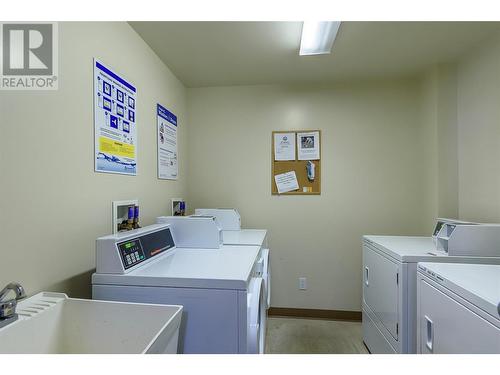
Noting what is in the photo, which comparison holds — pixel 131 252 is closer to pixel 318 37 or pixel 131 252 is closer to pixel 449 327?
pixel 449 327

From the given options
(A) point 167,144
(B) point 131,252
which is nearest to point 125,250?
(B) point 131,252

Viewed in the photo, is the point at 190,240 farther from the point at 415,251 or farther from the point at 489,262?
the point at 489,262

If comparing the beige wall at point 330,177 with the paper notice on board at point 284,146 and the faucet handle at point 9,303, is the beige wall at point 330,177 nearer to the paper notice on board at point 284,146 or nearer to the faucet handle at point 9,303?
the paper notice on board at point 284,146

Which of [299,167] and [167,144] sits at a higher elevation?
[167,144]

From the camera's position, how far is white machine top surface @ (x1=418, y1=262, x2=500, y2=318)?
922 millimetres

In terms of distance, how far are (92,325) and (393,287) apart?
1707 mm

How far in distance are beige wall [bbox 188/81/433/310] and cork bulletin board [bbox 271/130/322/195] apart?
0.06 metres

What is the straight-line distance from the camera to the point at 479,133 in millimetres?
2043

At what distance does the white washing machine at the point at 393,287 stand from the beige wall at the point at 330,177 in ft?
1.78

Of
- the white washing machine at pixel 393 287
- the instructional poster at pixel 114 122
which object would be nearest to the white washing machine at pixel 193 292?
the instructional poster at pixel 114 122

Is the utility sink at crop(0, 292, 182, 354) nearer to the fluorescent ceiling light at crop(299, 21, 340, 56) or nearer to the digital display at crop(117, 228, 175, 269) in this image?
the digital display at crop(117, 228, 175, 269)

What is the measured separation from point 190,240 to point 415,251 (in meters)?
1.49

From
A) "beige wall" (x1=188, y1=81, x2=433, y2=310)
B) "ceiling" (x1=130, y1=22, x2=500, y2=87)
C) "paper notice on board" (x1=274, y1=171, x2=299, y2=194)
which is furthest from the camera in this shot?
"paper notice on board" (x1=274, y1=171, x2=299, y2=194)

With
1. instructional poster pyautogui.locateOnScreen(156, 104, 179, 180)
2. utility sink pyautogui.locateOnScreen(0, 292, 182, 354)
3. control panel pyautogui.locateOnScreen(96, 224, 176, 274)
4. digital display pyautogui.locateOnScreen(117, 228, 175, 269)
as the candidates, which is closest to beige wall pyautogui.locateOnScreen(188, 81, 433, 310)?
instructional poster pyautogui.locateOnScreen(156, 104, 179, 180)
